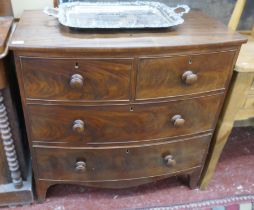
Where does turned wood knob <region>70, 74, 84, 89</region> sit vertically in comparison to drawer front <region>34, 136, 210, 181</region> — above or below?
above

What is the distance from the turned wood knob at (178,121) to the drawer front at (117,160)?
0.12 m

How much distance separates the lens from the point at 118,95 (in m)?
1.00

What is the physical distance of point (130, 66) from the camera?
940 mm

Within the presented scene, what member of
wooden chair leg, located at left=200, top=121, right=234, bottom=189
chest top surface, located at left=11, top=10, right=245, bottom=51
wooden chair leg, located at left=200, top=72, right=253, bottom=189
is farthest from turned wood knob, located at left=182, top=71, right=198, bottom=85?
wooden chair leg, located at left=200, top=121, right=234, bottom=189

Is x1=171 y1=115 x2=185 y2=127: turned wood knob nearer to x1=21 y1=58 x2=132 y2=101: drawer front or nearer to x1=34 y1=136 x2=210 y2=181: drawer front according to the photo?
x1=34 y1=136 x2=210 y2=181: drawer front

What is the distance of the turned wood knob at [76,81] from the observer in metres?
0.92

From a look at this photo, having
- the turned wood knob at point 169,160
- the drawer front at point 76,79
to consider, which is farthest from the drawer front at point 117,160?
the drawer front at point 76,79

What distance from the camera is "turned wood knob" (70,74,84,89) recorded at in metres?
0.92

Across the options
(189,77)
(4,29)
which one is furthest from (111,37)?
(4,29)

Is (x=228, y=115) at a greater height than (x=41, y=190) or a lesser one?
greater

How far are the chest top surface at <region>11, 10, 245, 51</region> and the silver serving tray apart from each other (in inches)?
1.0

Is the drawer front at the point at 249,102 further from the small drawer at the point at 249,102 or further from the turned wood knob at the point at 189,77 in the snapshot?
the turned wood knob at the point at 189,77

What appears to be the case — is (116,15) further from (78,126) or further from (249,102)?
(249,102)

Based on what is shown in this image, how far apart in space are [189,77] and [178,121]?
193mm
